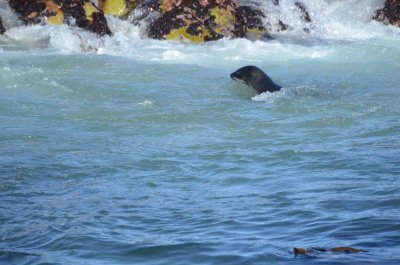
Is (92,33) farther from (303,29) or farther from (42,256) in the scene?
(42,256)

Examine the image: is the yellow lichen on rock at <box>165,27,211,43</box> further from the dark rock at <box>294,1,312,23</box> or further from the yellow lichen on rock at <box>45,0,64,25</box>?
the dark rock at <box>294,1,312,23</box>

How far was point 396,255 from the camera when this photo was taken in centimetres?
407

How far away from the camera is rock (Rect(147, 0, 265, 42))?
15.1 meters

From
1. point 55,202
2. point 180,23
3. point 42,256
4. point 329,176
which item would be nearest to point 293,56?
point 180,23

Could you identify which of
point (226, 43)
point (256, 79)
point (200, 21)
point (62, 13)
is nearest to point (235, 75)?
point (256, 79)

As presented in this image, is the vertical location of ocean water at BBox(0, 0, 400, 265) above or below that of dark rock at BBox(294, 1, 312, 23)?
below

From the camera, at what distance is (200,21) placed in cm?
1540

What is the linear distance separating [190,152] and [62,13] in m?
8.00

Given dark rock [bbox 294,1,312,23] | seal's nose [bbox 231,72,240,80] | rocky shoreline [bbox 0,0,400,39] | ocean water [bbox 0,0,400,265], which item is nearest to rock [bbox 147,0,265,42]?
rocky shoreline [bbox 0,0,400,39]

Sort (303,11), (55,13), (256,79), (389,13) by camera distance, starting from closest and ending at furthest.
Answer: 1. (256,79)
2. (55,13)
3. (303,11)
4. (389,13)

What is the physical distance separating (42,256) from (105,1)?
40.3 feet

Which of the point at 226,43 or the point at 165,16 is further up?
the point at 165,16

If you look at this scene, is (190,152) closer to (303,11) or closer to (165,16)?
(165,16)

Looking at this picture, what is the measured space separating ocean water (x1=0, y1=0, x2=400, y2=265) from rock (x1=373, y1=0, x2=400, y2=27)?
11.1 feet
